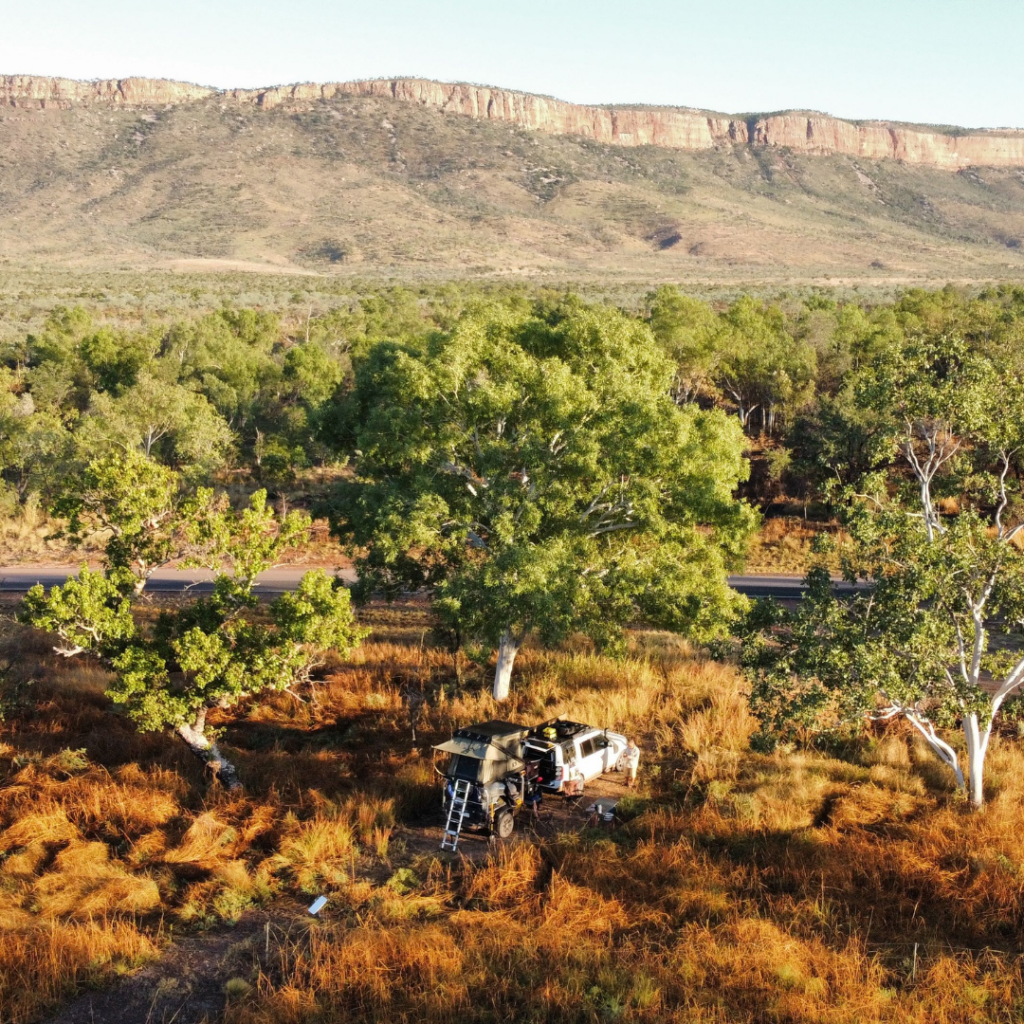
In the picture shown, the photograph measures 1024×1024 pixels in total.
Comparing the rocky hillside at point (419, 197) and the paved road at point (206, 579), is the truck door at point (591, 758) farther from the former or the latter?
the rocky hillside at point (419, 197)

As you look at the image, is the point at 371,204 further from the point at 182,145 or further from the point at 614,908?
the point at 614,908

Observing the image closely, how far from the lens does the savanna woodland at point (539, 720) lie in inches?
419

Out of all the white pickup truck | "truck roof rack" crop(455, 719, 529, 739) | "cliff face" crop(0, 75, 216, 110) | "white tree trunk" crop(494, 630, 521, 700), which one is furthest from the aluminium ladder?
"cliff face" crop(0, 75, 216, 110)

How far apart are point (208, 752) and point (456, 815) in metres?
5.59

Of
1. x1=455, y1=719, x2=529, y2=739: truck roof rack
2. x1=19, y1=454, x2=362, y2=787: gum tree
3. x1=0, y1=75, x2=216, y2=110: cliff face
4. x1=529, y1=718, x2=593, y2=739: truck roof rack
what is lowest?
x1=529, y1=718, x2=593, y2=739: truck roof rack

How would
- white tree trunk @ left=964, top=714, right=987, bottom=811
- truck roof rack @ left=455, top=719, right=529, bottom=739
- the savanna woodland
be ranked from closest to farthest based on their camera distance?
1. the savanna woodland
2. white tree trunk @ left=964, top=714, right=987, bottom=811
3. truck roof rack @ left=455, top=719, right=529, bottom=739

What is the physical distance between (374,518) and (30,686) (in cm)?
1184

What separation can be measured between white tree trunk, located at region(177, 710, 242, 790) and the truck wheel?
562 cm

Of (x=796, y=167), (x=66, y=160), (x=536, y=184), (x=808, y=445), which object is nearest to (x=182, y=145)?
(x=66, y=160)

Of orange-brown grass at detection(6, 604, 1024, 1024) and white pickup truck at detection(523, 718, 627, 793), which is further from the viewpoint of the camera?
white pickup truck at detection(523, 718, 627, 793)

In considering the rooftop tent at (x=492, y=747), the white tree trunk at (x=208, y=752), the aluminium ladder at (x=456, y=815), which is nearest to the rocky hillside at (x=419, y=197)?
the white tree trunk at (x=208, y=752)

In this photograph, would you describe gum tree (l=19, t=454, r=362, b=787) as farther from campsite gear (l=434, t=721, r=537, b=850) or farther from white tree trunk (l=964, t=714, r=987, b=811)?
white tree trunk (l=964, t=714, r=987, b=811)

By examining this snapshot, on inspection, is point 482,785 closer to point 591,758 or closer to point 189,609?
point 591,758

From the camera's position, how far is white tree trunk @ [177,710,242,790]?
16328 mm
